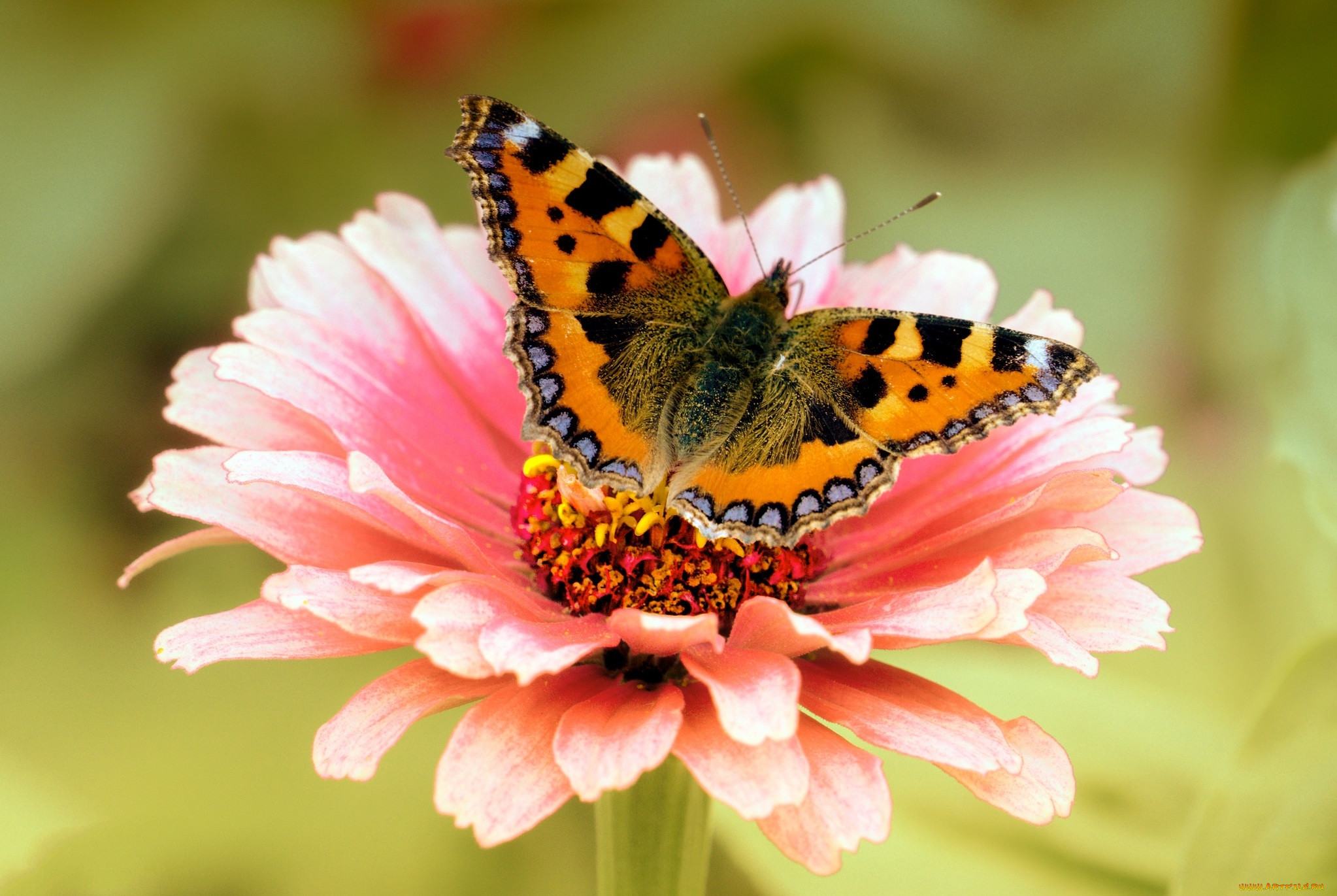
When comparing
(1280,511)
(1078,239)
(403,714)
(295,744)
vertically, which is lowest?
(403,714)

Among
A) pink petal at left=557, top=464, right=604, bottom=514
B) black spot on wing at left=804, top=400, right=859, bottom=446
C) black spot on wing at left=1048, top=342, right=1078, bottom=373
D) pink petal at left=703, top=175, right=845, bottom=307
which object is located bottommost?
pink petal at left=557, top=464, right=604, bottom=514

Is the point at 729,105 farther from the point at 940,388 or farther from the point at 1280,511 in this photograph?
the point at 940,388

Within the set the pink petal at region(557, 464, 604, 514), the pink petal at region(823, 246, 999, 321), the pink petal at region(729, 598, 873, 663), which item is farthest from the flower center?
the pink petal at region(823, 246, 999, 321)

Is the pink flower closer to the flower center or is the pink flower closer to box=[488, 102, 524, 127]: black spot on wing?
the flower center

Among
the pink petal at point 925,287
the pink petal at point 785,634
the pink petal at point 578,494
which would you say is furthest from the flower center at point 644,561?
the pink petal at point 925,287

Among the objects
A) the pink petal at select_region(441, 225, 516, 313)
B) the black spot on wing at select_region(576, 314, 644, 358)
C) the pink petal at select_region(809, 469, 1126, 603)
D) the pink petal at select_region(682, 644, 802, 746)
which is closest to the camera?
the pink petal at select_region(682, 644, 802, 746)

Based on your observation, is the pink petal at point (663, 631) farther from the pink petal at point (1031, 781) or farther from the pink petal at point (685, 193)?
the pink petal at point (685, 193)

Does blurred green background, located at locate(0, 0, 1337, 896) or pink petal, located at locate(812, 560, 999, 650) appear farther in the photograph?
blurred green background, located at locate(0, 0, 1337, 896)

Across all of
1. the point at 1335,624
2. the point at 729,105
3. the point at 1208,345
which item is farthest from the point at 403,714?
the point at 1208,345
